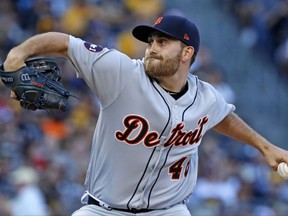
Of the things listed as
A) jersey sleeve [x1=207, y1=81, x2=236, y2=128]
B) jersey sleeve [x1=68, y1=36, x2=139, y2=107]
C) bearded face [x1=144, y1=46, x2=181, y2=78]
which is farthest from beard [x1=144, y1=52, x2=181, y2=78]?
jersey sleeve [x1=207, y1=81, x2=236, y2=128]

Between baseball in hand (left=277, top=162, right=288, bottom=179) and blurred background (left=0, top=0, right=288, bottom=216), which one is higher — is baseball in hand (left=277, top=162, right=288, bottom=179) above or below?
above

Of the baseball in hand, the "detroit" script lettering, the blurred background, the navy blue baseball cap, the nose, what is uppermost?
the navy blue baseball cap

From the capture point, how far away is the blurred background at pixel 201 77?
8.51 m

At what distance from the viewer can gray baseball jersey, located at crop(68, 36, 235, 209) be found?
466 cm

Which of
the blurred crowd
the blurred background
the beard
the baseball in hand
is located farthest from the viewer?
the blurred crowd

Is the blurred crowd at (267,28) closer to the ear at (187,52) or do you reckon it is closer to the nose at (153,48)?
the ear at (187,52)

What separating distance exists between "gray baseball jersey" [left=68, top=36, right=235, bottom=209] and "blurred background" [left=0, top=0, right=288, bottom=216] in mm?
3142

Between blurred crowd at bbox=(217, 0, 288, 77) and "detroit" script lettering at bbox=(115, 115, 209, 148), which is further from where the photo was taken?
blurred crowd at bbox=(217, 0, 288, 77)

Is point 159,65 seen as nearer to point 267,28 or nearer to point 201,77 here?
point 201,77

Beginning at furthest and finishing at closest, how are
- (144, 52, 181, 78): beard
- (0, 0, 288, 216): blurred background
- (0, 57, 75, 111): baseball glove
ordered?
(0, 0, 288, 216): blurred background < (144, 52, 181, 78): beard < (0, 57, 75, 111): baseball glove

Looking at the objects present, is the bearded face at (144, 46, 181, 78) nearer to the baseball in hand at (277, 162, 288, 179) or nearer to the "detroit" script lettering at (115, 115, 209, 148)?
the "detroit" script lettering at (115, 115, 209, 148)

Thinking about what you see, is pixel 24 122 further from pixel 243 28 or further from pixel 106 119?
pixel 243 28

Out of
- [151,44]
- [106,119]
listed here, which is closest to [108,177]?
[106,119]

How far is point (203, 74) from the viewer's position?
11.1 m
